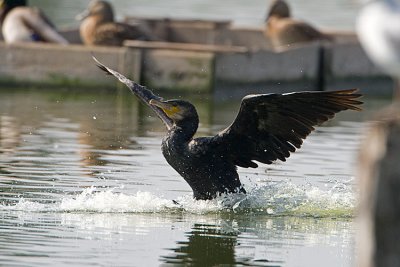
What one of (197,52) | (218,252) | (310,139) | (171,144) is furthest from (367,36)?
(197,52)

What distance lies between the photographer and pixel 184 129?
10906mm

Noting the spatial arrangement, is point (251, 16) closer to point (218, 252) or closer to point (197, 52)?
point (197, 52)

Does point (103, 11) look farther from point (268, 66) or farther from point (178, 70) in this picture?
point (268, 66)

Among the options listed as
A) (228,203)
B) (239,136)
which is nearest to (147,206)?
(228,203)

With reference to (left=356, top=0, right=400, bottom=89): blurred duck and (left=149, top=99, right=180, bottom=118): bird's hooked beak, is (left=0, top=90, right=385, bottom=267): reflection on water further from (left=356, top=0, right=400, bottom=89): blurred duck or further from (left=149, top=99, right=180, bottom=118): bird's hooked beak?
(left=356, top=0, right=400, bottom=89): blurred duck

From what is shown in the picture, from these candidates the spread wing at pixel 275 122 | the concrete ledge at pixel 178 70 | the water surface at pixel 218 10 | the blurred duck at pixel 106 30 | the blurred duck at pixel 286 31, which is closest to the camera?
the spread wing at pixel 275 122

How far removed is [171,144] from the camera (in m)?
10.8

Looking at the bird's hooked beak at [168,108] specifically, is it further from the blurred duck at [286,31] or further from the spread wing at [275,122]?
the blurred duck at [286,31]

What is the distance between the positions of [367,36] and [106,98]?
1345 centimetres

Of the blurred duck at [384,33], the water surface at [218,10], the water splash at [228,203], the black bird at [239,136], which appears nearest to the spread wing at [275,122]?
the black bird at [239,136]

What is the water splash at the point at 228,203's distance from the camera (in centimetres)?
1059

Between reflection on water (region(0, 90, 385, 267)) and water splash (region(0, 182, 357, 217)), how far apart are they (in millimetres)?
11

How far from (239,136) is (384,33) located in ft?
15.5

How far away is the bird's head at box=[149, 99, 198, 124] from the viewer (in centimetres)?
1095
